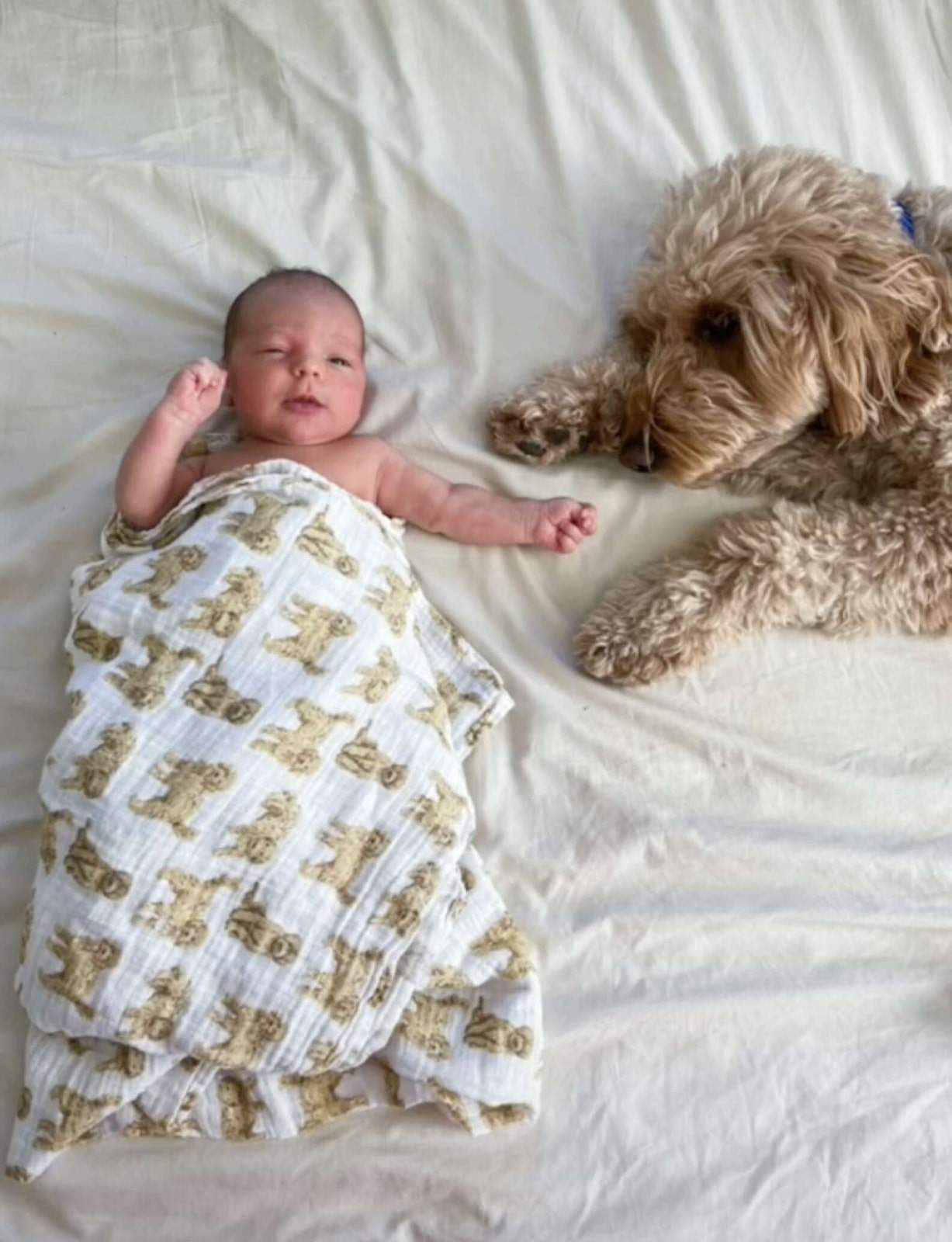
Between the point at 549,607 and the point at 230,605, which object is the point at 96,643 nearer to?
the point at 230,605

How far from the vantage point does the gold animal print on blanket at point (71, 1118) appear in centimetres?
125

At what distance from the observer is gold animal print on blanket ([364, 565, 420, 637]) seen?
1.49 metres

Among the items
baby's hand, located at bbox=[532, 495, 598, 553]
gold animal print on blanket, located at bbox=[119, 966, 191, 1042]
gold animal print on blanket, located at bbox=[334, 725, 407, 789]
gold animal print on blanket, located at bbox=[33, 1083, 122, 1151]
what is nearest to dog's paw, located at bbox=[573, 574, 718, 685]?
baby's hand, located at bbox=[532, 495, 598, 553]

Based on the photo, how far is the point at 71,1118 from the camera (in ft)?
4.09

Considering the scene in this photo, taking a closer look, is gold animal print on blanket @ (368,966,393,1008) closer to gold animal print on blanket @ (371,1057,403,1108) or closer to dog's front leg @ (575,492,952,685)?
gold animal print on blanket @ (371,1057,403,1108)

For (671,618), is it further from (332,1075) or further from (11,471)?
(11,471)

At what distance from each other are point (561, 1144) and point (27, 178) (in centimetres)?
164

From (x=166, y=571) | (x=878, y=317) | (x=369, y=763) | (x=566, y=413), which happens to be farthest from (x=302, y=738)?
(x=878, y=317)

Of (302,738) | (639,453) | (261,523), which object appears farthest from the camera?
(639,453)

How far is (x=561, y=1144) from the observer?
1.33 meters

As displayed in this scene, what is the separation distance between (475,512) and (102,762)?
2.06 ft

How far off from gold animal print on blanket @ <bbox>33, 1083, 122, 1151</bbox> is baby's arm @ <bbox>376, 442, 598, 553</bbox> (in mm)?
850

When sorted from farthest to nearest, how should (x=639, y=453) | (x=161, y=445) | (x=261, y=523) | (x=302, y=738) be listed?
(x=639, y=453) < (x=161, y=445) < (x=261, y=523) < (x=302, y=738)

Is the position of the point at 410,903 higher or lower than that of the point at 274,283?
lower
